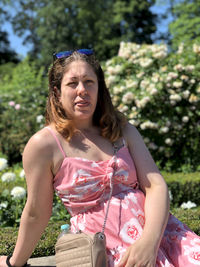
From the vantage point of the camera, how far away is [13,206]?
3.61 metres

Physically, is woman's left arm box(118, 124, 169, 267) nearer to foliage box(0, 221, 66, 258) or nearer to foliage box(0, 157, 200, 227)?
foliage box(0, 221, 66, 258)

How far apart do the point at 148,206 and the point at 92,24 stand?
30320mm

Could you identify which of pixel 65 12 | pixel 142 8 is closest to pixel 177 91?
pixel 142 8

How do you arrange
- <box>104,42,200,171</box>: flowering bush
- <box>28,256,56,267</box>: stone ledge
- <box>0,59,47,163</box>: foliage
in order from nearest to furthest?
<box>28,256,56,267</box>: stone ledge, <box>104,42,200,171</box>: flowering bush, <box>0,59,47,163</box>: foliage

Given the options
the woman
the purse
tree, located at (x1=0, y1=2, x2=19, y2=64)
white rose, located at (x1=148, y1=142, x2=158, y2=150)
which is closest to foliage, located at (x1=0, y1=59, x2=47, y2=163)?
white rose, located at (x1=148, y1=142, x2=158, y2=150)

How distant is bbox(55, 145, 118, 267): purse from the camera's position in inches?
55.4

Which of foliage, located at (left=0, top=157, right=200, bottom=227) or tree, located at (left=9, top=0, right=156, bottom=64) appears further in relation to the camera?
tree, located at (left=9, top=0, right=156, bottom=64)

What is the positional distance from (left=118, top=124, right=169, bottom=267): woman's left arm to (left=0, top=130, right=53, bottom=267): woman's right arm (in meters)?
0.44

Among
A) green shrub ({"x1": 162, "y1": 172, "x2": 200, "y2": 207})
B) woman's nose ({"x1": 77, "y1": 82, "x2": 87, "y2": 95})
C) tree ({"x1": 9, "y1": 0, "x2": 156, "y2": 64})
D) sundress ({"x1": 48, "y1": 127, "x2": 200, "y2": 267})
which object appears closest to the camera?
sundress ({"x1": 48, "y1": 127, "x2": 200, "y2": 267})

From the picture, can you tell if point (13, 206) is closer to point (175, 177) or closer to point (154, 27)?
point (175, 177)

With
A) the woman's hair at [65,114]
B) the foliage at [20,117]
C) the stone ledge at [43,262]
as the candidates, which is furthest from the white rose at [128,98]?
the woman's hair at [65,114]

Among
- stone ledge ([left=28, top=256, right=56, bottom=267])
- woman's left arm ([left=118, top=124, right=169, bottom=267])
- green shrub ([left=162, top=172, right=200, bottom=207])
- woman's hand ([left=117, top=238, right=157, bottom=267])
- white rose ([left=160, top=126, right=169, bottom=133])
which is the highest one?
woman's left arm ([left=118, top=124, right=169, bottom=267])

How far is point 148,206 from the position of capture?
166 centimetres

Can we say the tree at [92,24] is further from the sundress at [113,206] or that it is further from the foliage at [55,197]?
the sundress at [113,206]
